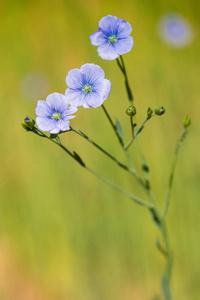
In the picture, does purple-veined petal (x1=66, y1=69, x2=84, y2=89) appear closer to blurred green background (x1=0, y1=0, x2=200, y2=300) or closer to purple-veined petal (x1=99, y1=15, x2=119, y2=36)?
purple-veined petal (x1=99, y1=15, x2=119, y2=36)

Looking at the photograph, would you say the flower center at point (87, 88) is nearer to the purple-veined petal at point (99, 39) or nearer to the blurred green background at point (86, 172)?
the purple-veined petal at point (99, 39)

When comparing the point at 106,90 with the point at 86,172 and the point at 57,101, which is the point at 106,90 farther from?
the point at 86,172

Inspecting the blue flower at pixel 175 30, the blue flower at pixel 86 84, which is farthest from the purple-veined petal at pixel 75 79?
the blue flower at pixel 175 30

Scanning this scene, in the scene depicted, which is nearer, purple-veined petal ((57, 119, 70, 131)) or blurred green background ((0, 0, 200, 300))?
purple-veined petal ((57, 119, 70, 131))

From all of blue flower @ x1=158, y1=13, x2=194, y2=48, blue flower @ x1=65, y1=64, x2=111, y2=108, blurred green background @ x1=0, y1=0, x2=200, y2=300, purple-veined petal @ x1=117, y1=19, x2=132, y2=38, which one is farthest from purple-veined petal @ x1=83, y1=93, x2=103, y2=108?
blue flower @ x1=158, y1=13, x2=194, y2=48

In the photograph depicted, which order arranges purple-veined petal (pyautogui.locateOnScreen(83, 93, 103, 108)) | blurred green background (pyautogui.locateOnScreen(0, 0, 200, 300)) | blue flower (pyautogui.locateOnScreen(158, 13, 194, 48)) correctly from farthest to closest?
blue flower (pyautogui.locateOnScreen(158, 13, 194, 48)) < blurred green background (pyautogui.locateOnScreen(0, 0, 200, 300)) < purple-veined petal (pyautogui.locateOnScreen(83, 93, 103, 108))

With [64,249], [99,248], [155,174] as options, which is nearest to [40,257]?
[64,249]

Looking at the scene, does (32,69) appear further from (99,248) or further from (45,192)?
(99,248)
